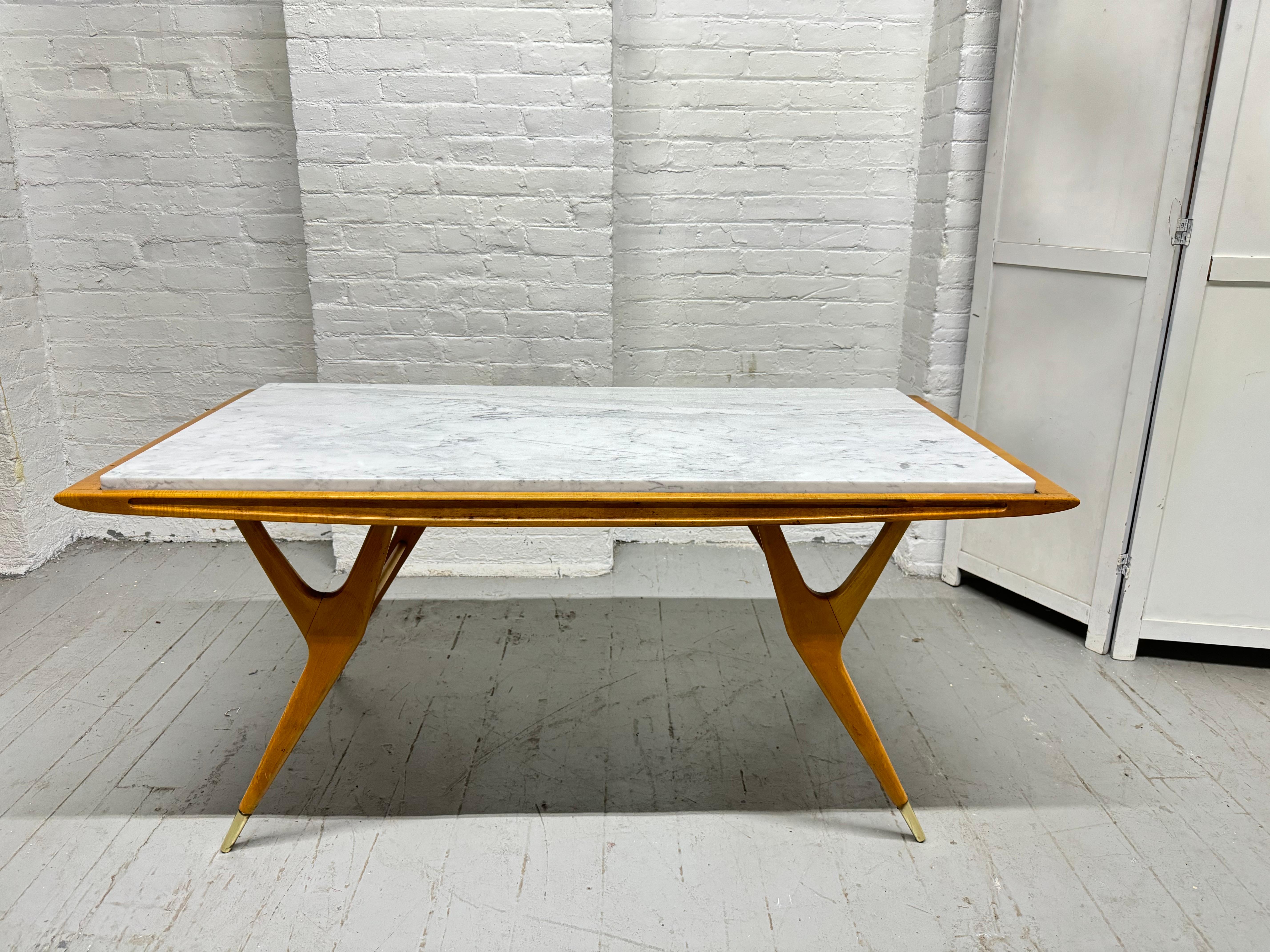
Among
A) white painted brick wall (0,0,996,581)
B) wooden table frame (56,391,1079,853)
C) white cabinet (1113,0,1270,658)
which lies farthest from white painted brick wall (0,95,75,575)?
white cabinet (1113,0,1270,658)

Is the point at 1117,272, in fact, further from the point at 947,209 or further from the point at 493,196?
the point at 493,196

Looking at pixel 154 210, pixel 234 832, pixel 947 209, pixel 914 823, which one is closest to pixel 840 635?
pixel 914 823

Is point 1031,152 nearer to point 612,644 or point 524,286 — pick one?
point 524,286

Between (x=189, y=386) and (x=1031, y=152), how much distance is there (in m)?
2.73

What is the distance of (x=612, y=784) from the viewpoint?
1852 mm

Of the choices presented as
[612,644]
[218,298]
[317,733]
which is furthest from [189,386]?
[612,644]

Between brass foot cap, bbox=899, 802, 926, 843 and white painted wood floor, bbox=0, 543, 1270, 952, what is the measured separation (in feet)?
0.08

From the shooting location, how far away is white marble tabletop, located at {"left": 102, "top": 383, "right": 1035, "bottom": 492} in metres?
1.44

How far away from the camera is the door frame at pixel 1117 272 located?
2.07 metres

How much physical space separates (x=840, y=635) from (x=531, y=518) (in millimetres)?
674

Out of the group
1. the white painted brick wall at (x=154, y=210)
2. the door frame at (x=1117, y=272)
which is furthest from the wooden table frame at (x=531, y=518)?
the white painted brick wall at (x=154, y=210)

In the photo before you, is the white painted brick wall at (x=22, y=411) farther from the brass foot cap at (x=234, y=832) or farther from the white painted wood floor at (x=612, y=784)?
the brass foot cap at (x=234, y=832)

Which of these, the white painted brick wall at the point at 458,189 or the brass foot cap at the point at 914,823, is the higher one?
the white painted brick wall at the point at 458,189

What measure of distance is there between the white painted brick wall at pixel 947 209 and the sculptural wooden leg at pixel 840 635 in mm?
1209
